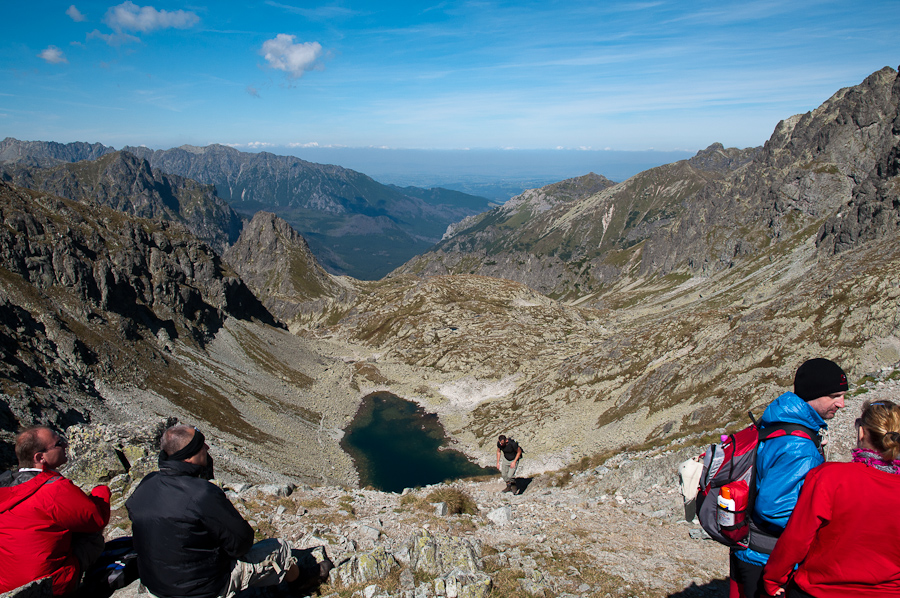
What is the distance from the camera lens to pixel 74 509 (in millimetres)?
8711

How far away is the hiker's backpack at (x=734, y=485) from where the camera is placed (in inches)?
276

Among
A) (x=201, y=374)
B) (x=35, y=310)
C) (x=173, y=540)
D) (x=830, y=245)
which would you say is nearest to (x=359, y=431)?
(x=201, y=374)

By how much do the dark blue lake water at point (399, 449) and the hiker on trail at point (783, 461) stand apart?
187ft

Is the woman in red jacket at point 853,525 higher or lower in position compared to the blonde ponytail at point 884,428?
lower

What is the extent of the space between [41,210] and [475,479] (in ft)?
314

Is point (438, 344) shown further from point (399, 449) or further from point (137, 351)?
point (137, 351)

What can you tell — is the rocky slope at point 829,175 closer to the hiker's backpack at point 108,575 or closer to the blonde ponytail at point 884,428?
the blonde ponytail at point 884,428

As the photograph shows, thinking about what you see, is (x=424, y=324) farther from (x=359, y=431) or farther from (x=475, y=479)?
(x=475, y=479)

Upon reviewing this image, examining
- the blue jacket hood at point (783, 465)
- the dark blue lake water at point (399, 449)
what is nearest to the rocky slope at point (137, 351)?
the dark blue lake water at point (399, 449)

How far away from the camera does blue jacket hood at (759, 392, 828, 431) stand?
7030mm

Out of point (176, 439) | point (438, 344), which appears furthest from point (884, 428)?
point (438, 344)

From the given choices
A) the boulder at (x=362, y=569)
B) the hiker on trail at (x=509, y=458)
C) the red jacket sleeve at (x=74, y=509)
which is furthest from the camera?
the hiker on trail at (x=509, y=458)

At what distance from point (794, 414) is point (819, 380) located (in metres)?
0.79

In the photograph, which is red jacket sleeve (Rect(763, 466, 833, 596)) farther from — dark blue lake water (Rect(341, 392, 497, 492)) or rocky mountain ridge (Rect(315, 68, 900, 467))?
dark blue lake water (Rect(341, 392, 497, 492))
